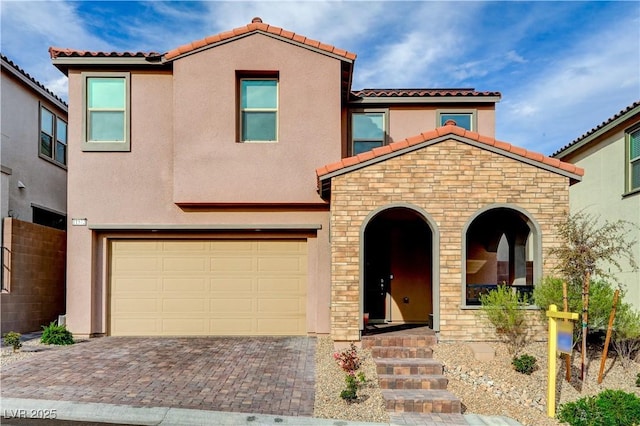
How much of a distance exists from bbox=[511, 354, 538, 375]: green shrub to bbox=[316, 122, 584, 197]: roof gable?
12.7ft

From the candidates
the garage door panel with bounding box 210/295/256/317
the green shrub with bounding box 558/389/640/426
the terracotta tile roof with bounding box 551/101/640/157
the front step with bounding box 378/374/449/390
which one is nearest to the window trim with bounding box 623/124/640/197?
the terracotta tile roof with bounding box 551/101/640/157

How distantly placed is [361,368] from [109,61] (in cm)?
923

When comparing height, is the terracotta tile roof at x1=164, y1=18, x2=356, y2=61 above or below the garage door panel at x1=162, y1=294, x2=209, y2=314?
above

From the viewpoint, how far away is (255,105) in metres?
11.1

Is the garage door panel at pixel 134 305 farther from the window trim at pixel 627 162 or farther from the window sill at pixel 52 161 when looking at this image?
the window trim at pixel 627 162

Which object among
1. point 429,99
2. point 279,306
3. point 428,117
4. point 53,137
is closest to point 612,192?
point 428,117

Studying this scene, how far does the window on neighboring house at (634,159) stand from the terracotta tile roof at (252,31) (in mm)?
8250

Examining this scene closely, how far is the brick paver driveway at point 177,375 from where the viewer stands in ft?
21.9

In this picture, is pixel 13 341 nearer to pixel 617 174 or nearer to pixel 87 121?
pixel 87 121

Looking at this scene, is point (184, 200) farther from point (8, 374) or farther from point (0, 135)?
point (0, 135)

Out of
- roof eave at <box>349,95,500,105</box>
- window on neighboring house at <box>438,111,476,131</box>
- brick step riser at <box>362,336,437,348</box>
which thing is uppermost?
roof eave at <box>349,95,500,105</box>

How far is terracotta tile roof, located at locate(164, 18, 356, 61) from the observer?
35.3 feet

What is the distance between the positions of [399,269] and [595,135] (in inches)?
303

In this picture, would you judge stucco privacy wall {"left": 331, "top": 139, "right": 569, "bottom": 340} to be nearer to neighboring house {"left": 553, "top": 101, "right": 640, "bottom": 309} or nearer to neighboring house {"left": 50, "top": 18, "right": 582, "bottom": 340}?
neighboring house {"left": 50, "top": 18, "right": 582, "bottom": 340}
